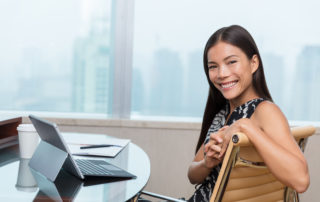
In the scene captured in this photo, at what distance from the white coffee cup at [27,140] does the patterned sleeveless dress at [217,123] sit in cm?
59

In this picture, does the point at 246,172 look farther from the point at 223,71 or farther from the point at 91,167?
the point at 91,167

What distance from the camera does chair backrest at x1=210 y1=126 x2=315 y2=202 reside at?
111 centimetres

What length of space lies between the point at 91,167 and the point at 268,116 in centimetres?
56

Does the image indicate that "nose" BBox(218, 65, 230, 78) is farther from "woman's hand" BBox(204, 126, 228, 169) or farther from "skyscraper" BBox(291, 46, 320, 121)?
"skyscraper" BBox(291, 46, 320, 121)

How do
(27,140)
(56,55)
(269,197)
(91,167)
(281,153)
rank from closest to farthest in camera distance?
(281,153) < (269,197) < (91,167) < (27,140) < (56,55)

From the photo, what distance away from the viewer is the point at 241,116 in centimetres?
147

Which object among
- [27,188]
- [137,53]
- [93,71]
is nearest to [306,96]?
[137,53]

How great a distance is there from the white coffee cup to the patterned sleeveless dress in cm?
59

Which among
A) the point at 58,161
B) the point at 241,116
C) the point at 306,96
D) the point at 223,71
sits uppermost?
the point at 223,71

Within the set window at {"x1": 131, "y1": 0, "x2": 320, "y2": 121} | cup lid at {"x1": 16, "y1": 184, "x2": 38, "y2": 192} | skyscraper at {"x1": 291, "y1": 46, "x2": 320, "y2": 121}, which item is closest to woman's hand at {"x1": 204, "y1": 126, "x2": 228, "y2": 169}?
cup lid at {"x1": 16, "y1": 184, "x2": 38, "y2": 192}

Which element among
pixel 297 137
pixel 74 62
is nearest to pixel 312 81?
pixel 74 62

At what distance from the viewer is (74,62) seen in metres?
3.36

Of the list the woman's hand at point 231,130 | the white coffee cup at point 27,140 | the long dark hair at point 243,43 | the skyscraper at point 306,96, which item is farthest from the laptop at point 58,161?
the skyscraper at point 306,96

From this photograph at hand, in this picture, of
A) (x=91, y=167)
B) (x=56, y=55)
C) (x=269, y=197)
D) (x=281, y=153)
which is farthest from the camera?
(x=56, y=55)
